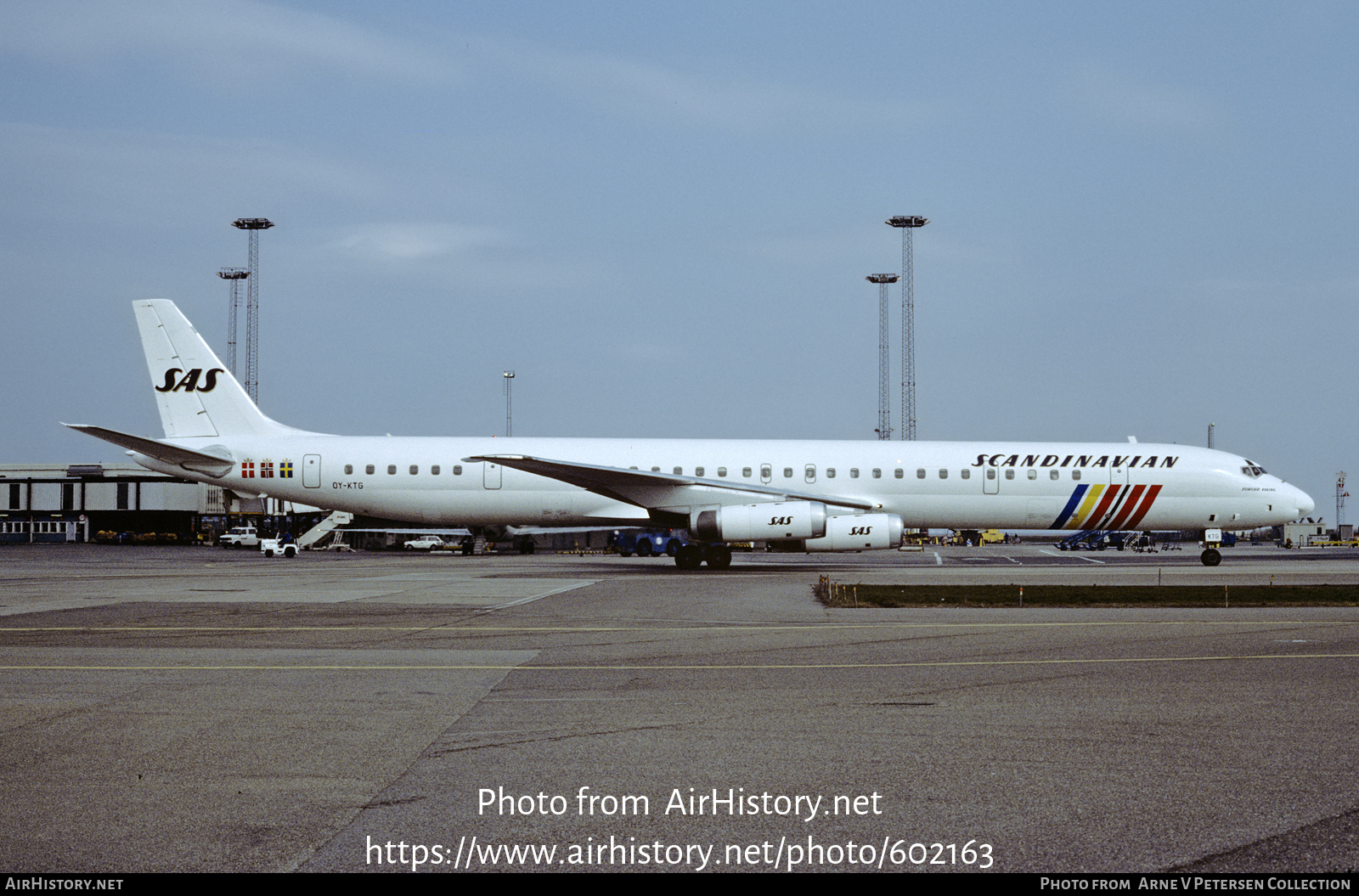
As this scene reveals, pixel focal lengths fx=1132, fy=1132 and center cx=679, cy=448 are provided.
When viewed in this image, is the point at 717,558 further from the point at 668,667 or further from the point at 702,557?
the point at 668,667

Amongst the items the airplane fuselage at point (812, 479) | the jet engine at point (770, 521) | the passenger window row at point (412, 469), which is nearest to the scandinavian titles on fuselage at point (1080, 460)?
the airplane fuselage at point (812, 479)

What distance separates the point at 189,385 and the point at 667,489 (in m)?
15.9

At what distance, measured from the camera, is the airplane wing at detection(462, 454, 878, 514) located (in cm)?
3195

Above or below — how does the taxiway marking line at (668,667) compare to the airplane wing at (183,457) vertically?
below

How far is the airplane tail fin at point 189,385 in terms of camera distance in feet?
117

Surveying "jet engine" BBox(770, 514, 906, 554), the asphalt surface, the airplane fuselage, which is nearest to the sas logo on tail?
the airplane fuselage

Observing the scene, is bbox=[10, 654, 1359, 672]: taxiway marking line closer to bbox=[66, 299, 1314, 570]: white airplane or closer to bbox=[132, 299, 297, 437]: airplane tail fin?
bbox=[66, 299, 1314, 570]: white airplane

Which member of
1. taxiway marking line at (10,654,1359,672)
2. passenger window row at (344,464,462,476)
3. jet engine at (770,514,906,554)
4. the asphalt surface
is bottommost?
taxiway marking line at (10,654,1359,672)

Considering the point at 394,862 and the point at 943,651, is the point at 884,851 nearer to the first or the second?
the point at 394,862

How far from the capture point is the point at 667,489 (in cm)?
3281

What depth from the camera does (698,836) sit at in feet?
18.1

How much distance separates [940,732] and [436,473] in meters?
27.6

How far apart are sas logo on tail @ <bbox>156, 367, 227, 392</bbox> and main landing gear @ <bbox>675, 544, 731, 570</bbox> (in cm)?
1576

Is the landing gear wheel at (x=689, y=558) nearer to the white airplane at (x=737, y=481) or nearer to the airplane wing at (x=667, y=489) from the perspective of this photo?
the white airplane at (x=737, y=481)
